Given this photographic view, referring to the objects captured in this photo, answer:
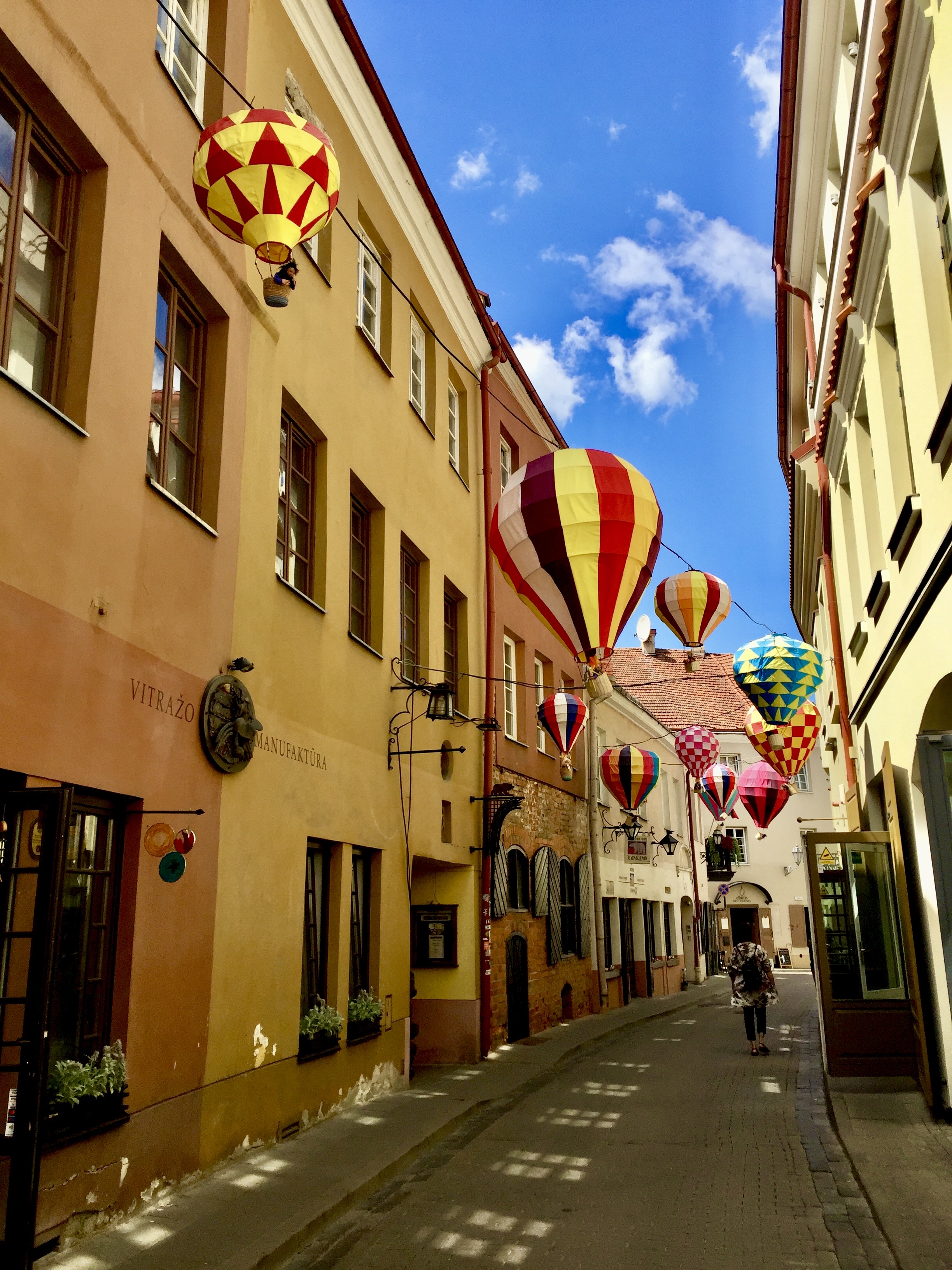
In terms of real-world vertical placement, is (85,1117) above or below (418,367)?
below

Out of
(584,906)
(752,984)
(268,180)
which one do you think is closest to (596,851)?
(584,906)

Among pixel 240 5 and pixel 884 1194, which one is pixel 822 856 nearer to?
pixel 884 1194

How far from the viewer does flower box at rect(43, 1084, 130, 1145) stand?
5.38 metres

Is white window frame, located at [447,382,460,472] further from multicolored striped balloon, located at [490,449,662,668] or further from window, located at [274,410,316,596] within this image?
multicolored striped balloon, located at [490,449,662,668]

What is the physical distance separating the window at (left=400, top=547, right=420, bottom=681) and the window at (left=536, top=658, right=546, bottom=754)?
5.36 m

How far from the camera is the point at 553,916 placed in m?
17.5

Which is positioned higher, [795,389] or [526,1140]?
[795,389]

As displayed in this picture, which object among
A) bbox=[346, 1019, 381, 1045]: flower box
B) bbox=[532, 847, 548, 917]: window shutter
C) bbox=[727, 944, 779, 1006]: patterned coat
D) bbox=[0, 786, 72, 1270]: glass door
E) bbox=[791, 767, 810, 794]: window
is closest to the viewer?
bbox=[0, 786, 72, 1270]: glass door

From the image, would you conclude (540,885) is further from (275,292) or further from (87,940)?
(275,292)

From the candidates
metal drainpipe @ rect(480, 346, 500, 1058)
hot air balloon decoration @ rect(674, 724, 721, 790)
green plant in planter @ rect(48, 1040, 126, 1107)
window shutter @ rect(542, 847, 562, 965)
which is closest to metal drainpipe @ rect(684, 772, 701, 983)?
hot air balloon decoration @ rect(674, 724, 721, 790)

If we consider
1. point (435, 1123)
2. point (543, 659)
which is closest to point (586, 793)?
point (543, 659)

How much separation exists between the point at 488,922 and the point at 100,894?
27.9 ft

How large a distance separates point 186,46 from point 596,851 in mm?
16125

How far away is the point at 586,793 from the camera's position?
2130 centimetres
